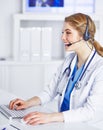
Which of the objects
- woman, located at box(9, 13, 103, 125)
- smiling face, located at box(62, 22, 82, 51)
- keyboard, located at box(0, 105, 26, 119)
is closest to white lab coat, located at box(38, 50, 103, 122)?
woman, located at box(9, 13, 103, 125)

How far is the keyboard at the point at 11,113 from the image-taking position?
173cm

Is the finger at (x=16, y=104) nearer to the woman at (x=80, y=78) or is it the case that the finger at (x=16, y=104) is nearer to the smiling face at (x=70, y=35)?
the woman at (x=80, y=78)

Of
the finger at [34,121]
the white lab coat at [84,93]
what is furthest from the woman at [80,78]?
the finger at [34,121]

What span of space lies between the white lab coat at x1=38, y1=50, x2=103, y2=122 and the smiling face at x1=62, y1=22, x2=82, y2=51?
145 millimetres

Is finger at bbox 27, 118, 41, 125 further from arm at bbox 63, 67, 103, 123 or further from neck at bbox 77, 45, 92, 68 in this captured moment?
neck at bbox 77, 45, 92, 68

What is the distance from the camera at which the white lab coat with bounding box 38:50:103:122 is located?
1737 millimetres

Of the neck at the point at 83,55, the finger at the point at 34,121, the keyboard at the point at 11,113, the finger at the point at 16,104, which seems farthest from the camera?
the neck at the point at 83,55

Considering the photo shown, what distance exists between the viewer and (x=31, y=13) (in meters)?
3.29

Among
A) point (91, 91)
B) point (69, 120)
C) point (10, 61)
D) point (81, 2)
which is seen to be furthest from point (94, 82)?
point (81, 2)

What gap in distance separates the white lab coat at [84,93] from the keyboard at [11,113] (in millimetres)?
246

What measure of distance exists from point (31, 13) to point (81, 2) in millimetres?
539

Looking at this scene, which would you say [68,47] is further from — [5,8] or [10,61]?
[5,8]

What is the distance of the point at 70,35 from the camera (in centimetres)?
198

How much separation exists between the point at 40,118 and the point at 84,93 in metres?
0.37
